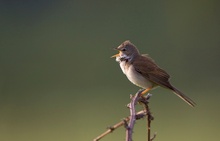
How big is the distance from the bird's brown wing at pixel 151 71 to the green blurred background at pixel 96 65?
579 cm

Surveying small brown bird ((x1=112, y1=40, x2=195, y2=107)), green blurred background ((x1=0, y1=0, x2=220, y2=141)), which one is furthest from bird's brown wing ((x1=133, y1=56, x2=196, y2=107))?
green blurred background ((x1=0, y1=0, x2=220, y2=141))

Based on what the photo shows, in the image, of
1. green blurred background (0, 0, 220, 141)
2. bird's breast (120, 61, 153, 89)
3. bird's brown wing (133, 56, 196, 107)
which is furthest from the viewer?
green blurred background (0, 0, 220, 141)

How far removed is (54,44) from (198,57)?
4472 mm

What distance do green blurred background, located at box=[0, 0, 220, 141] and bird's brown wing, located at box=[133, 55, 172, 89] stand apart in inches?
228

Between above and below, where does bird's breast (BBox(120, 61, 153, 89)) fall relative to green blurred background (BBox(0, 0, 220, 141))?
below

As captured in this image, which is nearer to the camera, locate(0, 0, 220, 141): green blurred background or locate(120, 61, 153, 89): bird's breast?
locate(120, 61, 153, 89): bird's breast

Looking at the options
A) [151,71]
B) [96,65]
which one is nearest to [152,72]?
[151,71]

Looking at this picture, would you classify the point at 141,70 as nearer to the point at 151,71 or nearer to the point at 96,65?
the point at 151,71

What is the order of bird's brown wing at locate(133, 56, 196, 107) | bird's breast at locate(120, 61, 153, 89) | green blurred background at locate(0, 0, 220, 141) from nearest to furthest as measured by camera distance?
bird's brown wing at locate(133, 56, 196, 107) → bird's breast at locate(120, 61, 153, 89) → green blurred background at locate(0, 0, 220, 141)

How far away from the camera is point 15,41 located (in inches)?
728

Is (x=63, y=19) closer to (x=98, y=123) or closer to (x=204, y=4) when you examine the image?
(x=204, y=4)

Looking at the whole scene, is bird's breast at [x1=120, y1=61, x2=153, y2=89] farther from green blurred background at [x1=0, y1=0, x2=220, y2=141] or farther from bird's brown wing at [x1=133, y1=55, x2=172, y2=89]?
green blurred background at [x1=0, y1=0, x2=220, y2=141]

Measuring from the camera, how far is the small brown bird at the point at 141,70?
4465 mm

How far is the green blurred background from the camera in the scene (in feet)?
40.1
